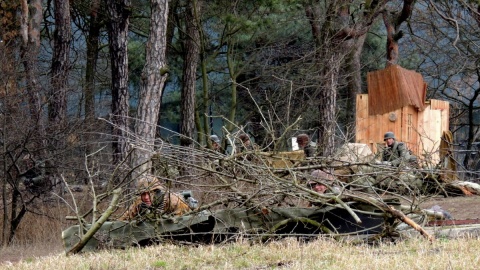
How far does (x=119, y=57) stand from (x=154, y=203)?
9.77 metres

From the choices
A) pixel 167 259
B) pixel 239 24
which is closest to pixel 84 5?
pixel 239 24

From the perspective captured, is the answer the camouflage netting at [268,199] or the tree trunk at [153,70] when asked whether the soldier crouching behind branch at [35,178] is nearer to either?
the tree trunk at [153,70]

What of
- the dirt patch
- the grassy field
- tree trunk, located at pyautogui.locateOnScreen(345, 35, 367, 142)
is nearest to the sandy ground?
the dirt patch

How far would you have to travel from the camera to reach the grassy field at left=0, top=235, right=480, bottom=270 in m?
7.75

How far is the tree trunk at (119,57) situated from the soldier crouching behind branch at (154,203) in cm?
762

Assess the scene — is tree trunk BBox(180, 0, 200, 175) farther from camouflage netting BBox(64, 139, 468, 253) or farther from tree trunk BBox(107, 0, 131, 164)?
camouflage netting BBox(64, 139, 468, 253)

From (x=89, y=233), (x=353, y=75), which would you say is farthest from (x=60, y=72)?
(x=89, y=233)

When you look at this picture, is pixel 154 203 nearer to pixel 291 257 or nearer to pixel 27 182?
pixel 291 257

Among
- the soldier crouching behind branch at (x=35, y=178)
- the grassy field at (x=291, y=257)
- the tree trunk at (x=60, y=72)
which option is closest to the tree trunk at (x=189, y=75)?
the tree trunk at (x=60, y=72)

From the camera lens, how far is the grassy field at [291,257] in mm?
7748

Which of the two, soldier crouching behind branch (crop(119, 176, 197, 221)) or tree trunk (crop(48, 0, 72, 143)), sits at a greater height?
tree trunk (crop(48, 0, 72, 143))

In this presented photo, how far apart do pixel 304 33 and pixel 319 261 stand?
22.6m

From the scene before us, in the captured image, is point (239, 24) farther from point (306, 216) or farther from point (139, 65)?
point (306, 216)

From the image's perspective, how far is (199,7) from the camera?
81.7ft
